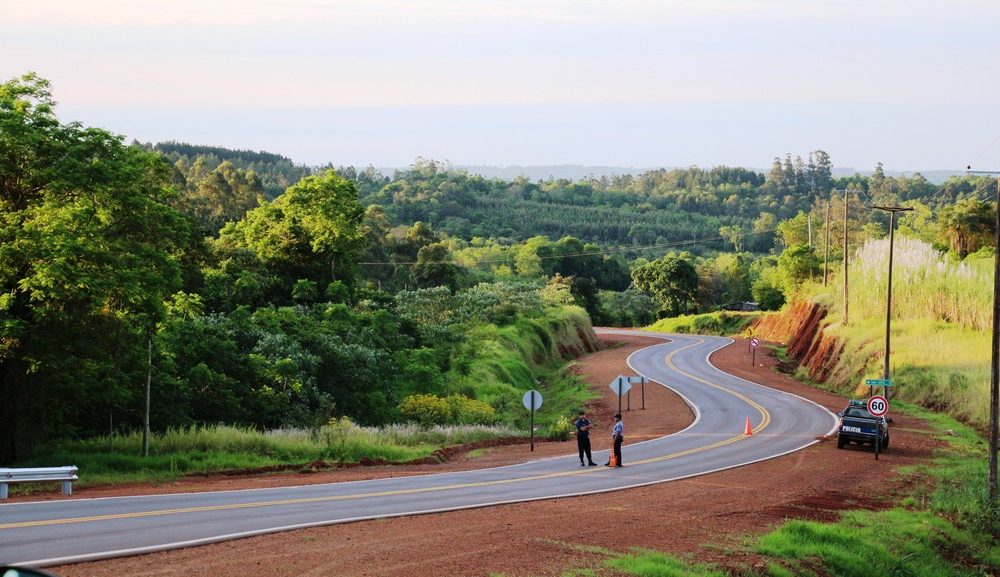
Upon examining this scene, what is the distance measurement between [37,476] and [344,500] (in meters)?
6.19

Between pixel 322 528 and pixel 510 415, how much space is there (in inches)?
1340

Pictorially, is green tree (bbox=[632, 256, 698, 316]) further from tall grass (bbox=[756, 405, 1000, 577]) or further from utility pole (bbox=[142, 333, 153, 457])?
utility pole (bbox=[142, 333, 153, 457])

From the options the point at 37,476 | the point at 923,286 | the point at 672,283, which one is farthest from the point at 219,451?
the point at 672,283

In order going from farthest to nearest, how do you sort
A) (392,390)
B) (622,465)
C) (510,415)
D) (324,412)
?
(510,415) < (392,390) < (324,412) < (622,465)

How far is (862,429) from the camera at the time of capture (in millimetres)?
37906

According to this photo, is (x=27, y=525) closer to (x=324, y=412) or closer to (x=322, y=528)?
(x=322, y=528)

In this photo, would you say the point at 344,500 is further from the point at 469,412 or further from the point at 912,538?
the point at 469,412

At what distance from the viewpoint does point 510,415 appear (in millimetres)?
51000

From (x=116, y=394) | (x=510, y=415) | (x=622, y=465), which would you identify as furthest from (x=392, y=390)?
(x=116, y=394)

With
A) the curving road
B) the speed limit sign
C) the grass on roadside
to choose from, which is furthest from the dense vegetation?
the speed limit sign

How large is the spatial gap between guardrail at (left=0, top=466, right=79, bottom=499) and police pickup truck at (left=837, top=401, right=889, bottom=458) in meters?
27.4

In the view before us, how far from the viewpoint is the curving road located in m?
14.8

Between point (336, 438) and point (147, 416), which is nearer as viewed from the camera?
point (147, 416)

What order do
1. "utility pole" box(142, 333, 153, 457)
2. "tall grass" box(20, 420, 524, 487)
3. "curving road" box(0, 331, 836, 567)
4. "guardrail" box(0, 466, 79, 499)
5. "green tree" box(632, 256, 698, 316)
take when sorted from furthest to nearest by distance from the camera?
"green tree" box(632, 256, 698, 316) < "utility pole" box(142, 333, 153, 457) < "tall grass" box(20, 420, 524, 487) < "guardrail" box(0, 466, 79, 499) < "curving road" box(0, 331, 836, 567)
